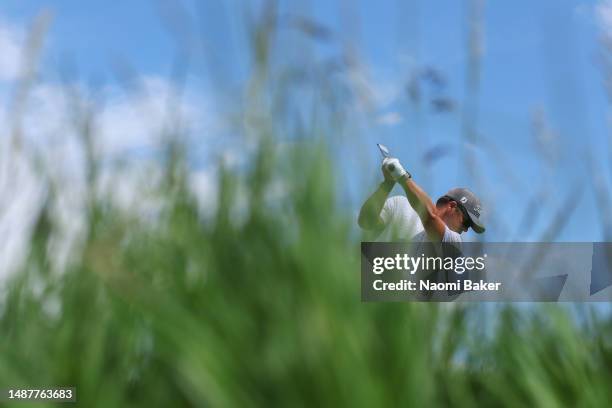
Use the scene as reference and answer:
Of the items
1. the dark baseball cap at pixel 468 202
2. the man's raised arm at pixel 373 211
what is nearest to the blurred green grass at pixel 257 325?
Result: the man's raised arm at pixel 373 211

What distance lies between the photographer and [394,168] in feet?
8.06

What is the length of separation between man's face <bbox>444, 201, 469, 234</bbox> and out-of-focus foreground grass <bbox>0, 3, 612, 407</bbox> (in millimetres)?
1286

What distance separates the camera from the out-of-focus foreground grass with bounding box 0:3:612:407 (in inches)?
66.6

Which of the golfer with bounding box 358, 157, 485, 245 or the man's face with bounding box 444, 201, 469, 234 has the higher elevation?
the man's face with bounding box 444, 201, 469, 234

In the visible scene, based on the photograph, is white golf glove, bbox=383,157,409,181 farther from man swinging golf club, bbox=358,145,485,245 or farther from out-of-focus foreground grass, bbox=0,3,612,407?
out-of-focus foreground grass, bbox=0,3,612,407

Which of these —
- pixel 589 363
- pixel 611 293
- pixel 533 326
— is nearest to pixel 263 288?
pixel 533 326

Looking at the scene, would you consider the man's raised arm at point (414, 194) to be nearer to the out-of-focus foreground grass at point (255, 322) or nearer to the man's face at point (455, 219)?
the out-of-focus foreground grass at point (255, 322)

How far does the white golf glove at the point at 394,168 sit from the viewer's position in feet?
7.98

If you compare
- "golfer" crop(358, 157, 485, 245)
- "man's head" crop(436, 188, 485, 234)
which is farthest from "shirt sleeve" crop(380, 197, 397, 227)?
"man's head" crop(436, 188, 485, 234)

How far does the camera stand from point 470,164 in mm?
2570

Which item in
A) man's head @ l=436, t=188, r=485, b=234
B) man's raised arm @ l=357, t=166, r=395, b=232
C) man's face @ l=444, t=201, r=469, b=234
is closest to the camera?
man's raised arm @ l=357, t=166, r=395, b=232

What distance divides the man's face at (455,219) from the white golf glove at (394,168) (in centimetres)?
141

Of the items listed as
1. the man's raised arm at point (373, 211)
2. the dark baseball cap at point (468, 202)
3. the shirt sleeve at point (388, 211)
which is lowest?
the man's raised arm at point (373, 211)

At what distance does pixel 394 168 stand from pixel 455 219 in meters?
1.66
